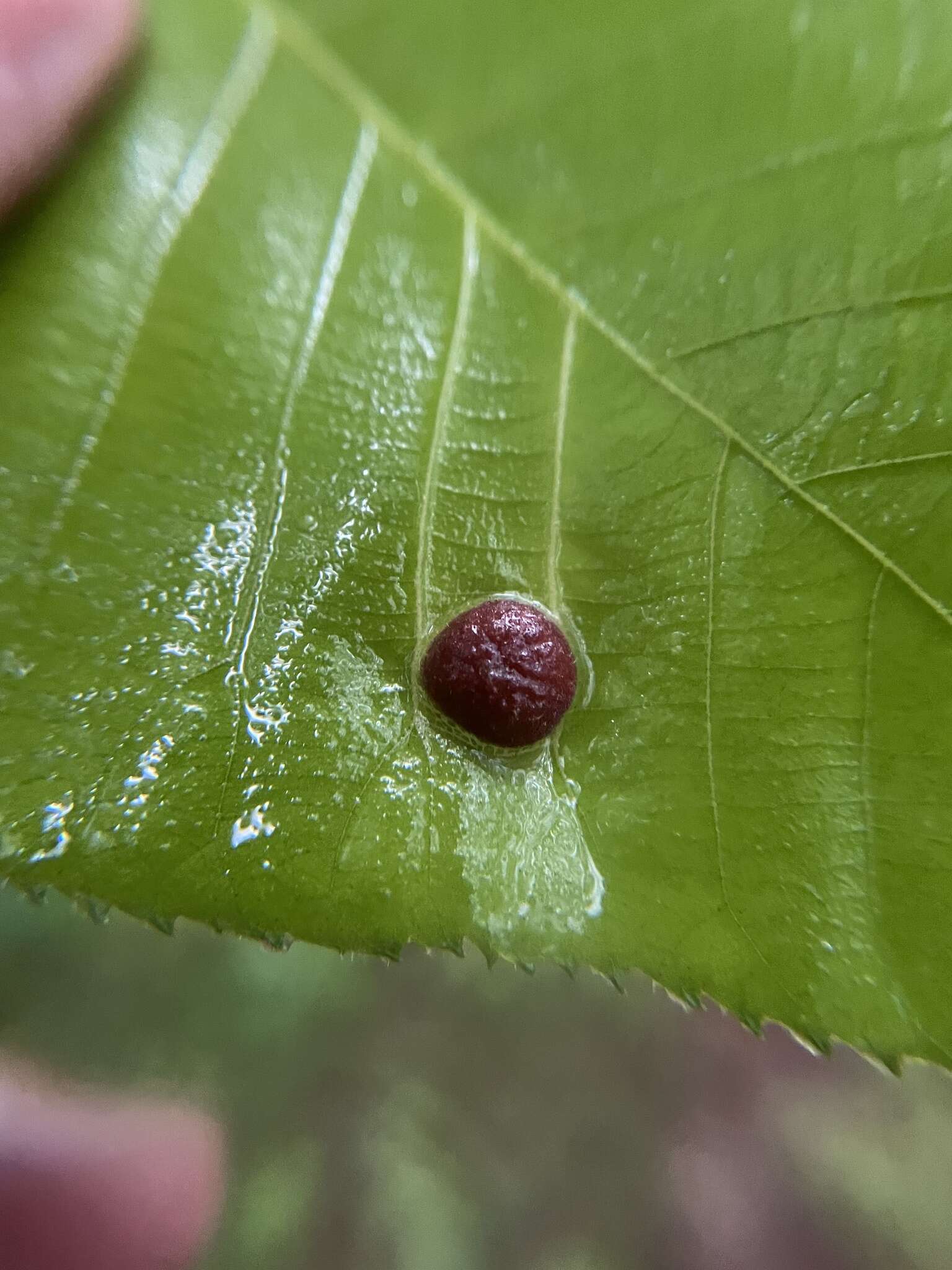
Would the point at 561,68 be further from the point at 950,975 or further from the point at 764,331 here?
the point at 950,975

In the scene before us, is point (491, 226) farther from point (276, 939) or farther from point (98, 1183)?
point (98, 1183)

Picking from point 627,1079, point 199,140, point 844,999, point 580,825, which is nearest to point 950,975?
point 844,999

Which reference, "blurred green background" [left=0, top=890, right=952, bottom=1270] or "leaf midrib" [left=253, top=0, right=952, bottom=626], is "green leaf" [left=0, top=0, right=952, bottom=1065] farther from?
"blurred green background" [left=0, top=890, right=952, bottom=1270]

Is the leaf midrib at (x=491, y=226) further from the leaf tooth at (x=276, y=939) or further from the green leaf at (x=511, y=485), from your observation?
the leaf tooth at (x=276, y=939)

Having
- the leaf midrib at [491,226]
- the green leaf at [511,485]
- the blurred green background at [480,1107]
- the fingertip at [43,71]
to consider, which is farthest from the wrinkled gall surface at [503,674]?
the blurred green background at [480,1107]

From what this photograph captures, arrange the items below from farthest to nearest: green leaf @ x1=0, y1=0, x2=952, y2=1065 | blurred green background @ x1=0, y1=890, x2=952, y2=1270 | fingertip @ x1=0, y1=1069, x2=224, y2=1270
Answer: blurred green background @ x1=0, y1=890, x2=952, y2=1270, fingertip @ x1=0, y1=1069, x2=224, y2=1270, green leaf @ x1=0, y1=0, x2=952, y2=1065

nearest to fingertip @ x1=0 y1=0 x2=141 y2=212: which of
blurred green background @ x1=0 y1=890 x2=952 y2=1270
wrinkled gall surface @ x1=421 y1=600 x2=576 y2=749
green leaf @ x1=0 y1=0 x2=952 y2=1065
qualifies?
green leaf @ x1=0 y1=0 x2=952 y2=1065

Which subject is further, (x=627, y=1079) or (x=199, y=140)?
(x=627, y=1079)
